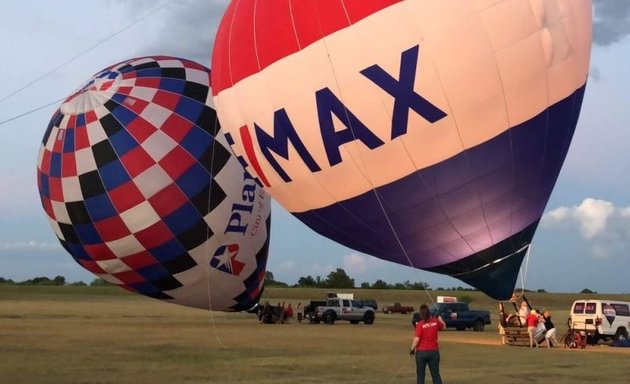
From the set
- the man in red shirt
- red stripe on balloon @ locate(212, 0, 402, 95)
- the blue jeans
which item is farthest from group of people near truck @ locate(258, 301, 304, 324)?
the blue jeans

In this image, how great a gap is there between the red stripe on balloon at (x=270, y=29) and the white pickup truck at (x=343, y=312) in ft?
77.4

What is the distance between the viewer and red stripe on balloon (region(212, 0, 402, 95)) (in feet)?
46.0

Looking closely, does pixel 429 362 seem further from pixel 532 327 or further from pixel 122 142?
pixel 532 327

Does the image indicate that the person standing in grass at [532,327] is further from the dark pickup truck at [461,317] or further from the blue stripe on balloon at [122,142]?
the blue stripe on balloon at [122,142]

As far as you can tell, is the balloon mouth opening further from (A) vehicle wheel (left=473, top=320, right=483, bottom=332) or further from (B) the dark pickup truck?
(A) vehicle wheel (left=473, top=320, right=483, bottom=332)

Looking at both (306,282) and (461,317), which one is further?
(306,282)

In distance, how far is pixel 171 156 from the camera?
2248cm

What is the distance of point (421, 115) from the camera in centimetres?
1362

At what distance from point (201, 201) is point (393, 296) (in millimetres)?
77550

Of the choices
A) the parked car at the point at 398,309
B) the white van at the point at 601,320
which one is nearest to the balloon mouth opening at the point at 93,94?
the white van at the point at 601,320

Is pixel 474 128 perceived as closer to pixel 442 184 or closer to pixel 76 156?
pixel 442 184

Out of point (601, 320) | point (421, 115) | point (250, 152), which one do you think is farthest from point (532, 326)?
point (421, 115)

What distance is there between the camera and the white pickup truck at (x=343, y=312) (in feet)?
129

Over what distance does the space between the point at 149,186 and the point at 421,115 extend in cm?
1091
